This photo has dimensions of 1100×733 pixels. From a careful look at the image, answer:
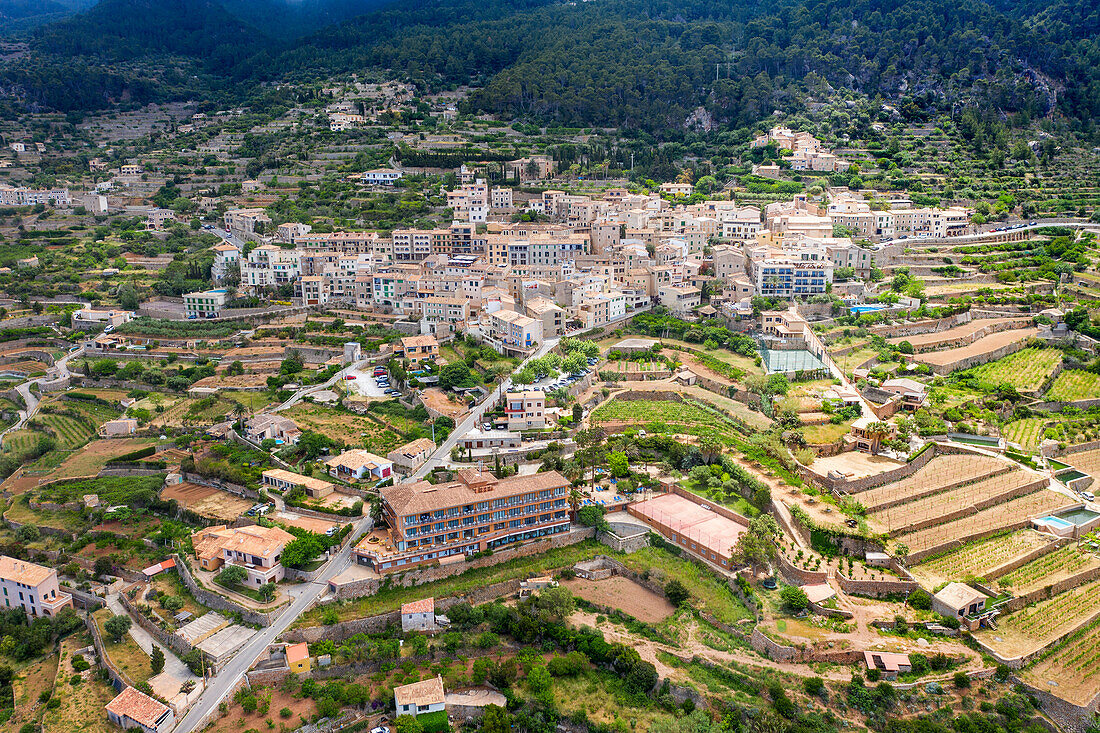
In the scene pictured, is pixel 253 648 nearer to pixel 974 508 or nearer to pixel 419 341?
pixel 419 341

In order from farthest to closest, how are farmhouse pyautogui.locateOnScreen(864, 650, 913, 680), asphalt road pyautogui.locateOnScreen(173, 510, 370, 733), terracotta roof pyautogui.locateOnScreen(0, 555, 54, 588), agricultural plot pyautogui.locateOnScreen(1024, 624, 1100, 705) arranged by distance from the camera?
terracotta roof pyautogui.locateOnScreen(0, 555, 54, 588) → farmhouse pyautogui.locateOnScreen(864, 650, 913, 680) → agricultural plot pyautogui.locateOnScreen(1024, 624, 1100, 705) → asphalt road pyautogui.locateOnScreen(173, 510, 370, 733)

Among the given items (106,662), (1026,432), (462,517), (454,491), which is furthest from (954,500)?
(106,662)

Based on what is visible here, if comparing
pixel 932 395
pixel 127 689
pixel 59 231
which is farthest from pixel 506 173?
pixel 127 689

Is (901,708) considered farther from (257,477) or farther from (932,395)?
(257,477)

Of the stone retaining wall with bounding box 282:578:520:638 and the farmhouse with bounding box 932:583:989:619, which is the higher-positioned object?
the farmhouse with bounding box 932:583:989:619

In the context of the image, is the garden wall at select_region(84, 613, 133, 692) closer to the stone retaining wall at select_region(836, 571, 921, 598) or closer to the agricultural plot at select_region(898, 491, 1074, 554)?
the stone retaining wall at select_region(836, 571, 921, 598)

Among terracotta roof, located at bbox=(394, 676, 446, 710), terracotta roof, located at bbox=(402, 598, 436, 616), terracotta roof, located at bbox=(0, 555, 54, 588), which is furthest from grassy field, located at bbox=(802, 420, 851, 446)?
terracotta roof, located at bbox=(0, 555, 54, 588)
